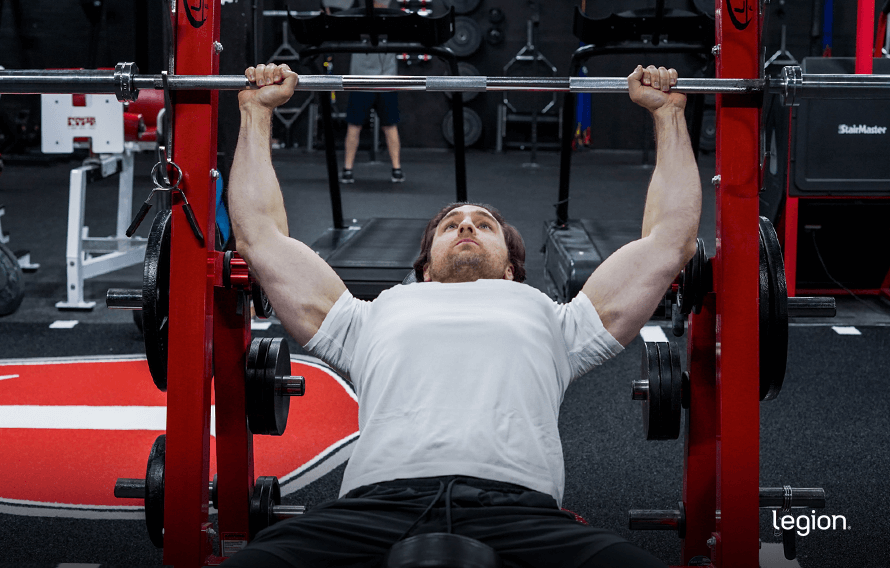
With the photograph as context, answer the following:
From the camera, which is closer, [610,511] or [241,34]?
[610,511]

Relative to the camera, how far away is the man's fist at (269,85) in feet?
5.29

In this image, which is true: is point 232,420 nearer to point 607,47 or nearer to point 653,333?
point 653,333

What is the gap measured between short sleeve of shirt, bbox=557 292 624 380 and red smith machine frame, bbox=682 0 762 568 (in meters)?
0.24

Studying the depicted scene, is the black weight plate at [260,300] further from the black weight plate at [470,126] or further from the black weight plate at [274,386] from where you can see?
the black weight plate at [470,126]

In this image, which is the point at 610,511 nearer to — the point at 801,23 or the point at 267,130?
the point at 267,130

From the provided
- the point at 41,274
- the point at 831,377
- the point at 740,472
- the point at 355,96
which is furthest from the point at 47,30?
the point at 740,472

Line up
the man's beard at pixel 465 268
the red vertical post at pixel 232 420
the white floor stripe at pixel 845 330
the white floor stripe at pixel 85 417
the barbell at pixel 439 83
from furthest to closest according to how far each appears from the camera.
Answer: the white floor stripe at pixel 845 330 < the white floor stripe at pixel 85 417 < the red vertical post at pixel 232 420 < the man's beard at pixel 465 268 < the barbell at pixel 439 83

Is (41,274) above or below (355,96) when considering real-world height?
below

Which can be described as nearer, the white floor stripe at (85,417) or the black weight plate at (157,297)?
the black weight plate at (157,297)

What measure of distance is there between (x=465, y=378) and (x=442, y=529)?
0.26 metres

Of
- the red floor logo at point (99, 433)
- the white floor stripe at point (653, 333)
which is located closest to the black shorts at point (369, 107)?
the white floor stripe at point (653, 333)

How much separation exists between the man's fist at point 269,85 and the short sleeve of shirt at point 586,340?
684 mm

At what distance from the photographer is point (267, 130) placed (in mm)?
1670

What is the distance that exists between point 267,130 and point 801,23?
975 centimetres
